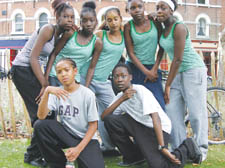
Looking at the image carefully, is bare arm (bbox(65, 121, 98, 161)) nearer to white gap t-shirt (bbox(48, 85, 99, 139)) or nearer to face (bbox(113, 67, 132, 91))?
white gap t-shirt (bbox(48, 85, 99, 139))

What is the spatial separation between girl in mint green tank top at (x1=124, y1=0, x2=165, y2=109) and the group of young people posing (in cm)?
1

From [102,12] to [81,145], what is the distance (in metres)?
21.3

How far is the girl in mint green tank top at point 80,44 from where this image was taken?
3.81 meters

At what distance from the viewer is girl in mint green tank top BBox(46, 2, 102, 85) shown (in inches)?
150

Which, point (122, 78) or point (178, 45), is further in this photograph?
point (178, 45)

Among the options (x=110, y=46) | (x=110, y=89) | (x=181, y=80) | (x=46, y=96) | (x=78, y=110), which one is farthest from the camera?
(x=110, y=89)

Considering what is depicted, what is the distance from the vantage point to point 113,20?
3973mm

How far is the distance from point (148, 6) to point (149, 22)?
21.5 metres

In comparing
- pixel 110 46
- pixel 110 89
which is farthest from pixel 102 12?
pixel 110 46

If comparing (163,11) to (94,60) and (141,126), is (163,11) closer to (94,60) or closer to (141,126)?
(94,60)

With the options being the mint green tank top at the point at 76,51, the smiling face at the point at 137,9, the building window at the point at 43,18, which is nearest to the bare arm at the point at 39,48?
the mint green tank top at the point at 76,51

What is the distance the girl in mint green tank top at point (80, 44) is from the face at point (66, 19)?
0.12 m

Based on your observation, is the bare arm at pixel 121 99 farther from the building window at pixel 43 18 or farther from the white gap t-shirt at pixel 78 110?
the building window at pixel 43 18

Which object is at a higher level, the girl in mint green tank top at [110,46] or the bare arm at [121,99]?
the girl in mint green tank top at [110,46]
